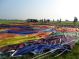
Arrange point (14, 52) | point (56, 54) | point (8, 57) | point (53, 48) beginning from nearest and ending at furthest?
1. point (8, 57)
2. point (14, 52)
3. point (56, 54)
4. point (53, 48)

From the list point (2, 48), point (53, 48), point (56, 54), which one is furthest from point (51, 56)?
point (2, 48)

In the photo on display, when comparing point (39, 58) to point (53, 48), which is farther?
point (53, 48)

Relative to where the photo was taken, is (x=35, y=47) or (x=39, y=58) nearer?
(x=39, y=58)

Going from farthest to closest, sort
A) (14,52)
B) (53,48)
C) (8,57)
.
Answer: (53,48)
(14,52)
(8,57)

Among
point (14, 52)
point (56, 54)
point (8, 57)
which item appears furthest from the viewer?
point (56, 54)

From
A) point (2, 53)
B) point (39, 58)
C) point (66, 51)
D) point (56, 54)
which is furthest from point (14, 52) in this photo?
point (66, 51)

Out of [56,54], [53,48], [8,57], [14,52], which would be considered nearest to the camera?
[8,57]

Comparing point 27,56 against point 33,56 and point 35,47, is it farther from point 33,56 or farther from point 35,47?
point 35,47

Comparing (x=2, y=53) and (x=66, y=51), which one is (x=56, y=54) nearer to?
(x=66, y=51)
